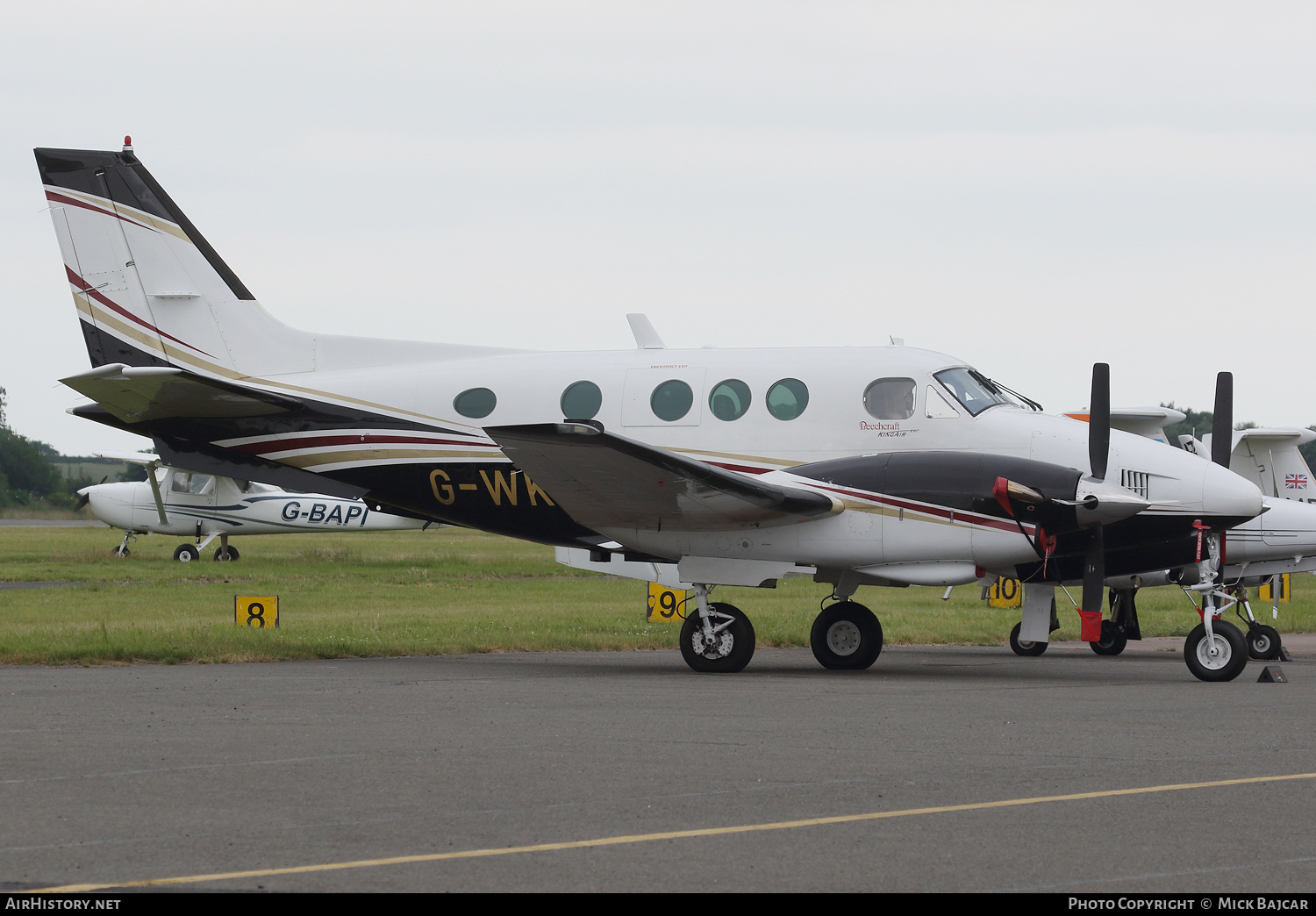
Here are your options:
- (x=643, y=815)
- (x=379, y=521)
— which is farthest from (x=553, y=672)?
(x=379, y=521)

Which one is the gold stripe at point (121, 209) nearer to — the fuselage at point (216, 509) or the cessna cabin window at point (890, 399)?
the cessna cabin window at point (890, 399)

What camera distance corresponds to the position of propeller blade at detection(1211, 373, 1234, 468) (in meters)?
15.4

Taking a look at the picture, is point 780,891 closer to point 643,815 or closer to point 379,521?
point 643,815

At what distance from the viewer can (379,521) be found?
4512 centimetres

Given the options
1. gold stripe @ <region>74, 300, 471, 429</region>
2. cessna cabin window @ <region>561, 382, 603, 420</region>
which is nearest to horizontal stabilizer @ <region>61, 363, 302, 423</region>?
gold stripe @ <region>74, 300, 471, 429</region>

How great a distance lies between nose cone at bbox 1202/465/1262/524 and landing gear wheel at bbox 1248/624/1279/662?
94.3 inches

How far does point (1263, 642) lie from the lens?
1616 centimetres

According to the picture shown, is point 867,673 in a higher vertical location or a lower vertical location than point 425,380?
lower

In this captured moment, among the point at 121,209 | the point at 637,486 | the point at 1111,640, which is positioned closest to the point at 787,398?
the point at 637,486

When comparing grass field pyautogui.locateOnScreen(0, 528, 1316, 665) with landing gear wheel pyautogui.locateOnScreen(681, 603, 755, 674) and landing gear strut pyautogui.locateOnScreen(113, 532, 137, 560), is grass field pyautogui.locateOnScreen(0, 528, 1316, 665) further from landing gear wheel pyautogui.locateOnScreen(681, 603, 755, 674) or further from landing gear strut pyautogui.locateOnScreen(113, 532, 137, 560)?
landing gear wheel pyautogui.locateOnScreen(681, 603, 755, 674)

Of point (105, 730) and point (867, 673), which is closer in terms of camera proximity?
point (105, 730)

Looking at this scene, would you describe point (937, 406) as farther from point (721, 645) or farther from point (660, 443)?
point (721, 645)

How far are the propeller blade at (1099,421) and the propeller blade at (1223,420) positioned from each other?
180 cm

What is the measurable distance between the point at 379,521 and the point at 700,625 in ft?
103
